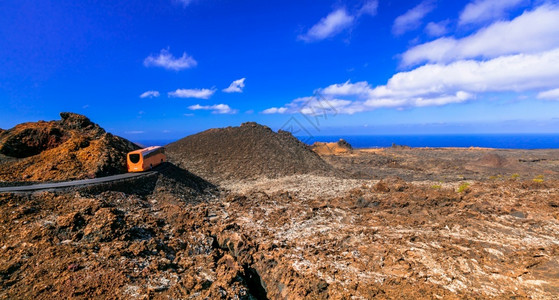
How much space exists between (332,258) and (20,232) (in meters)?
9.77

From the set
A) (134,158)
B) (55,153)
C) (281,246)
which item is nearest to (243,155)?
(134,158)

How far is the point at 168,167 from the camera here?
19.8 m

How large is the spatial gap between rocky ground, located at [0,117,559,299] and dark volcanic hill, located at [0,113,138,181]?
13.1 ft

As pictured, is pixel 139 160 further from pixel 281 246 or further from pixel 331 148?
pixel 331 148

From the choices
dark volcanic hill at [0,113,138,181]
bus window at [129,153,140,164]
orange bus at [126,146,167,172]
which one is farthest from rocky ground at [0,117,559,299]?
dark volcanic hill at [0,113,138,181]

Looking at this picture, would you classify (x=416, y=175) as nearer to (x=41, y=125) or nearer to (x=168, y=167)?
(x=168, y=167)

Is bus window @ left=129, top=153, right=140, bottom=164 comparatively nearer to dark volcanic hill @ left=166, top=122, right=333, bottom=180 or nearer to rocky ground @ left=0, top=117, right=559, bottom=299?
rocky ground @ left=0, top=117, right=559, bottom=299

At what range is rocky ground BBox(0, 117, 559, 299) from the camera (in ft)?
19.8

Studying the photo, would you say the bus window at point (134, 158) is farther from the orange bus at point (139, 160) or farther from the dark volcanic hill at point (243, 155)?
the dark volcanic hill at point (243, 155)

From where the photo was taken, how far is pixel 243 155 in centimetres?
2777

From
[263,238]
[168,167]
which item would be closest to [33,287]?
[263,238]

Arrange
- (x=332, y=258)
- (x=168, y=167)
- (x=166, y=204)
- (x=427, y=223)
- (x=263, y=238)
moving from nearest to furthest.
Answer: (x=332, y=258)
(x=263, y=238)
(x=427, y=223)
(x=166, y=204)
(x=168, y=167)

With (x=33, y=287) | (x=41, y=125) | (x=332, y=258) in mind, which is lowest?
(x=332, y=258)

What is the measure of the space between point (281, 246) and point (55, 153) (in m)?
17.5
